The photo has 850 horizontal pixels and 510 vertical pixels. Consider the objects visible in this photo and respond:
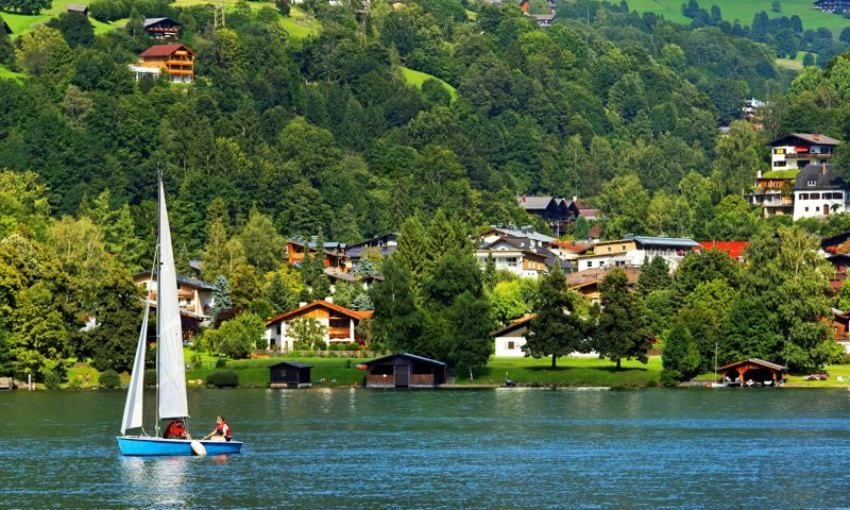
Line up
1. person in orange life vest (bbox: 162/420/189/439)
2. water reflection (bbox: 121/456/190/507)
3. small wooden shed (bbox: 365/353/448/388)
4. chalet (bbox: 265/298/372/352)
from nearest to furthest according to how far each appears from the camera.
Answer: water reflection (bbox: 121/456/190/507)
person in orange life vest (bbox: 162/420/189/439)
small wooden shed (bbox: 365/353/448/388)
chalet (bbox: 265/298/372/352)

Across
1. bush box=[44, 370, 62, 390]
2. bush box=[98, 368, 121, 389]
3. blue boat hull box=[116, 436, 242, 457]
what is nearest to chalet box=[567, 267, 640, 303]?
bush box=[98, 368, 121, 389]

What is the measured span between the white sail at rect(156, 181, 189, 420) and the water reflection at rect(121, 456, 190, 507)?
88.9 inches

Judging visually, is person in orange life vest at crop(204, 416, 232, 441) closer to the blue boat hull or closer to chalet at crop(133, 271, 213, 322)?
the blue boat hull

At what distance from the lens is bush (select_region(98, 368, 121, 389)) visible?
139363mm

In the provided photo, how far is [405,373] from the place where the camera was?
143m

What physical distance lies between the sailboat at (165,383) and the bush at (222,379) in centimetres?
5170

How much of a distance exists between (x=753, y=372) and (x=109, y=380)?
4627 centimetres

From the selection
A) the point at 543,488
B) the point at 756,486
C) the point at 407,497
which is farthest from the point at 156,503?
the point at 756,486

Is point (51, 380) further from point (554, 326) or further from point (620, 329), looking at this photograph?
point (620, 329)

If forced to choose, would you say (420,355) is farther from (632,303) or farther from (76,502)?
(76,502)

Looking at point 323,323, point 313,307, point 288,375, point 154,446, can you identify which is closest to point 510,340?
point 323,323

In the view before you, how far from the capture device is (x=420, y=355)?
145 metres

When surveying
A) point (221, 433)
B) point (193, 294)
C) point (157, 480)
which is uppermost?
point (193, 294)

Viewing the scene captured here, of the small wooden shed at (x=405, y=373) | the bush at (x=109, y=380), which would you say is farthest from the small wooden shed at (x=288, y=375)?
the bush at (x=109, y=380)
